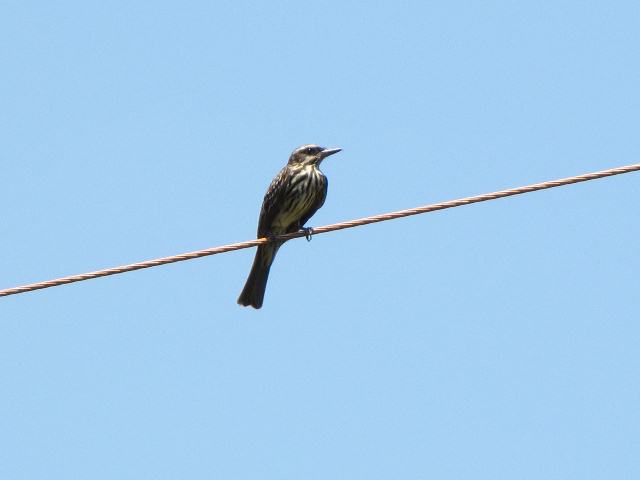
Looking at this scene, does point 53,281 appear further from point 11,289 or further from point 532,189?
point 532,189

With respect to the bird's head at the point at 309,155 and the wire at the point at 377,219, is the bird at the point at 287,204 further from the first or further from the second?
the wire at the point at 377,219

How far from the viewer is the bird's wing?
11.6m

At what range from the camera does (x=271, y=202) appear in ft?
38.2

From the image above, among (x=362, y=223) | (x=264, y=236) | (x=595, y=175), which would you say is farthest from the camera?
(x=264, y=236)

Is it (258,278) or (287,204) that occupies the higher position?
(287,204)

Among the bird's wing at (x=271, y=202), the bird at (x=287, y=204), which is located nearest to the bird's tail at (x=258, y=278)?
the bird at (x=287, y=204)

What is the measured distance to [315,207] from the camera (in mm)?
11750

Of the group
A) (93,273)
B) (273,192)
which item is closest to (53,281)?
(93,273)

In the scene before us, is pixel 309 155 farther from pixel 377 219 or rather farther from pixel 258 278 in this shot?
pixel 377 219

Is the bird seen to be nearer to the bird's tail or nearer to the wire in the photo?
the bird's tail

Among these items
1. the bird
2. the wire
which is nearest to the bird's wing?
the bird

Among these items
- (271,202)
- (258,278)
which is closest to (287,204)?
(271,202)

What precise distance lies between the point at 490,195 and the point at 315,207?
389 cm

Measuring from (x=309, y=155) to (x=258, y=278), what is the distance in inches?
45.6
